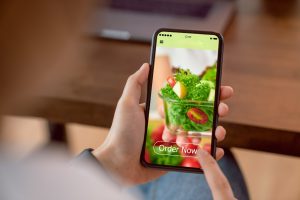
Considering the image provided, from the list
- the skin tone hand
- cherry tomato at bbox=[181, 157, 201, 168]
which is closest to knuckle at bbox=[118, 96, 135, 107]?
the skin tone hand

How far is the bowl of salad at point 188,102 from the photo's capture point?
0.66 m

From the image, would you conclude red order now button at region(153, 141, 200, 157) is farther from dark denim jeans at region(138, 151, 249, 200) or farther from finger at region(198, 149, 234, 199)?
dark denim jeans at region(138, 151, 249, 200)

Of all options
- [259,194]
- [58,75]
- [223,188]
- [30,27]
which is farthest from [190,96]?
[259,194]

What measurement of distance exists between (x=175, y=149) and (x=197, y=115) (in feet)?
0.18

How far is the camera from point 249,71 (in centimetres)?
79

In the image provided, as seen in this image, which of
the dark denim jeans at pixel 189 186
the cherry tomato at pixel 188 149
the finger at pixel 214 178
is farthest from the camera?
the dark denim jeans at pixel 189 186

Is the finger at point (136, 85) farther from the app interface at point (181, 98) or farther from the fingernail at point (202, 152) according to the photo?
the fingernail at point (202, 152)

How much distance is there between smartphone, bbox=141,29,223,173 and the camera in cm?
66

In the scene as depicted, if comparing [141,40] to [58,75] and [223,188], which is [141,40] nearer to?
[58,75]

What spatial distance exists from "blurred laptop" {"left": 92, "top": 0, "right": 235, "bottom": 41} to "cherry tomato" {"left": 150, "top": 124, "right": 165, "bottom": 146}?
22cm

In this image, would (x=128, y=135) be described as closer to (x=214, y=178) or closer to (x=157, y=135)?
(x=157, y=135)

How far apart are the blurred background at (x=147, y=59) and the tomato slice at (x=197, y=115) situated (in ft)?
0.19

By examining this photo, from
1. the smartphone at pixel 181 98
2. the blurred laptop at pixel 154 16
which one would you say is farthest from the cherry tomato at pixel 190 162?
the blurred laptop at pixel 154 16

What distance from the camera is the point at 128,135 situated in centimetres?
68
